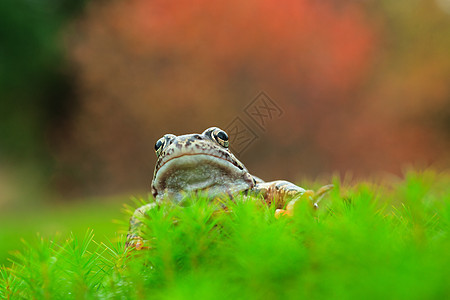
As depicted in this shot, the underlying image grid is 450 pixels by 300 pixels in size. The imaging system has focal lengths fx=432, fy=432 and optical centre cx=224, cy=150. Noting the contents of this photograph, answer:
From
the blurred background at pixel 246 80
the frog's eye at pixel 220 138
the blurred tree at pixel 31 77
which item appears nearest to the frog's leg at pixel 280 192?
the frog's eye at pixel 220 138

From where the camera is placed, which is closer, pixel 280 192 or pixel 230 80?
pixel 280 192

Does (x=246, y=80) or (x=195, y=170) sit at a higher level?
(x=246, y=80)

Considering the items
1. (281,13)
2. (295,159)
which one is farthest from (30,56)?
(295,159)

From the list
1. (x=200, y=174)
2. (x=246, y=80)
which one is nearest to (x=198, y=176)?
(x=200, y=174)

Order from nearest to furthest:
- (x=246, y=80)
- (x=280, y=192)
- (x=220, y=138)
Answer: (x=280, y=192)
(x=220, y=138)
(x=246, y=80)

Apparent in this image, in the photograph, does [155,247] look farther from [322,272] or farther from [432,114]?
[432,114]

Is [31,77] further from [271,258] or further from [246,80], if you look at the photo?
[271,258]

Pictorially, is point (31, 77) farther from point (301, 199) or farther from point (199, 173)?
point (301, 199)

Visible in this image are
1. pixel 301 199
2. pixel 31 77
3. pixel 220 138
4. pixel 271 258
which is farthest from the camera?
pixel 31 77

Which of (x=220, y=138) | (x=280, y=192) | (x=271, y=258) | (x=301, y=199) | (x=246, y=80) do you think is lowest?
(x=271, y=258)
